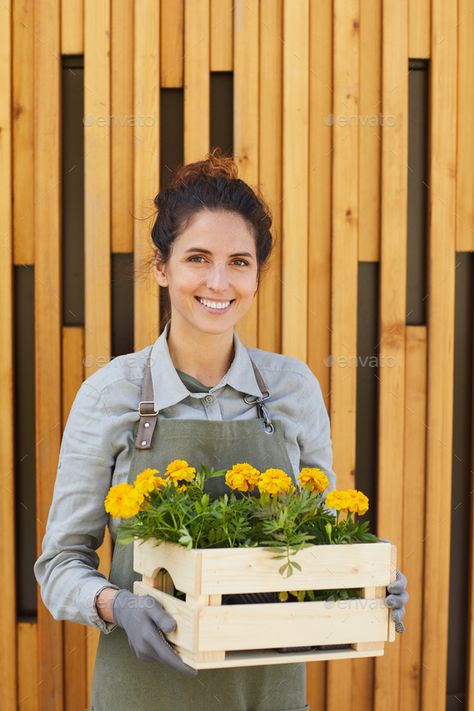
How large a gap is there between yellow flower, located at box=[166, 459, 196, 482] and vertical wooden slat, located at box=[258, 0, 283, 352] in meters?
0.87

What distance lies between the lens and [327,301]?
2189 mm

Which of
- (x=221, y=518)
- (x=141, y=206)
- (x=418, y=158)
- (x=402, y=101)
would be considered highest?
(x=402, y=101)

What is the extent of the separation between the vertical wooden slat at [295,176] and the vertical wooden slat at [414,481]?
306 mm

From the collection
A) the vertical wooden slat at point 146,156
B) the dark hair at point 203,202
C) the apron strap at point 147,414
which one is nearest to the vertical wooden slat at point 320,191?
the vertical wooden slat at point 146,156

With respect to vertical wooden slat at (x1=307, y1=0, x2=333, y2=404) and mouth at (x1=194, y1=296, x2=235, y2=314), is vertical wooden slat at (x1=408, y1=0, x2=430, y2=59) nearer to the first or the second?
vertical wooden slat at (x1=307, y1=0, x2=333, y2=404)

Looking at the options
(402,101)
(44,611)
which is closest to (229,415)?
(44,611)

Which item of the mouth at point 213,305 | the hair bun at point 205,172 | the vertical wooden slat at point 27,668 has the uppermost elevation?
the hair bun at point 205,172

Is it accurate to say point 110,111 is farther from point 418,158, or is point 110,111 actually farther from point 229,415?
point 229,415

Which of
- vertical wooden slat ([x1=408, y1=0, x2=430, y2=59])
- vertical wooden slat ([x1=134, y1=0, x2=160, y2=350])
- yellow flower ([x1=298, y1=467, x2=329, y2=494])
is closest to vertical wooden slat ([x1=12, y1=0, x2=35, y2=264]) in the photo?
vertical wooden slat ([x1=134, y1=0, x2=160, y2=350])

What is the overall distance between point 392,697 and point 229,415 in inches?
43.7

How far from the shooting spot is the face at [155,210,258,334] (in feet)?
4.98

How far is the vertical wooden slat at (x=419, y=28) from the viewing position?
2.17 m

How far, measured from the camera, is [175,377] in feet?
5.10

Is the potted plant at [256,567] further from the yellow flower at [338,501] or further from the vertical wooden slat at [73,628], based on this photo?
the vertical wooden slat at [73,628]
